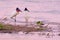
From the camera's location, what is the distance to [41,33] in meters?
7.42

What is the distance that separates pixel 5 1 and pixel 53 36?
6.42 meters

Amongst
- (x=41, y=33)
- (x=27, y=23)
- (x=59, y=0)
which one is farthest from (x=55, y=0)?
(x=41, y=33)

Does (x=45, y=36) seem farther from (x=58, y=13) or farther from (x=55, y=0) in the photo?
(x=55, y=0)

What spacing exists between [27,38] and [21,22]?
6.07ft

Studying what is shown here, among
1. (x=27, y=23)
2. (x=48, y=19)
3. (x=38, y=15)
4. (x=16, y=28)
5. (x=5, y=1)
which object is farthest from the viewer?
(x=5, y=1)

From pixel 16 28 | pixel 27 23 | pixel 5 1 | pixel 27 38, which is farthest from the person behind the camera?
pixel 5 1

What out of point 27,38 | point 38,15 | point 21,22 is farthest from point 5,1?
point 27,38

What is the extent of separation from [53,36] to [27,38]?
0.64 meters

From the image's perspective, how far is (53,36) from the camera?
7176mm

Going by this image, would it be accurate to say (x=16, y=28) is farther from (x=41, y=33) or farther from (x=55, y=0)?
(x=55, y=0)

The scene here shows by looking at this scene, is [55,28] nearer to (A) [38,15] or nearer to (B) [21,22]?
(B) [21,22]

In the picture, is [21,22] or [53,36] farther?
[21,22]

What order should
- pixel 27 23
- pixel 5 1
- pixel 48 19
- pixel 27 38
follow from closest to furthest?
pixel 27 38 → pixel 27 23 → pixel 48 19 → pixel 5 1

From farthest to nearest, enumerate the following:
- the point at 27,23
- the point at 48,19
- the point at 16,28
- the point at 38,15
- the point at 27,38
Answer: the point at 38,15 < the point at 48,19 < the point at 27,23 < the point at 16,28 < the point at 27,38
